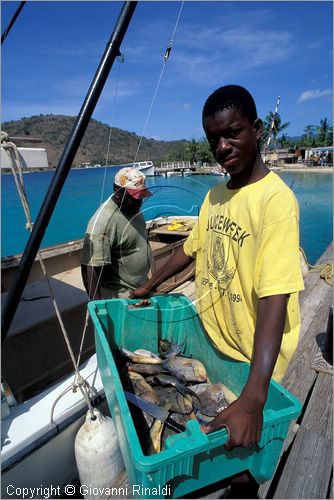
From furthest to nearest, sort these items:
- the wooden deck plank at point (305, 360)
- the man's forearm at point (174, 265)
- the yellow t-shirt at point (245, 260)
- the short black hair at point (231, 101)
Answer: the wooden deck plank at point (305, 360), the man's forearm at point (174, 265), the short black hair at point (231, 101), the yellow t-shirt at point (245, 260)

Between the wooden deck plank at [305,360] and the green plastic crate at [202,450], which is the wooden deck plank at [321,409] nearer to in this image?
the wooden deck plank at [305,360]

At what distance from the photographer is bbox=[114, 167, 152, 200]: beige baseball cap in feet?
9.55

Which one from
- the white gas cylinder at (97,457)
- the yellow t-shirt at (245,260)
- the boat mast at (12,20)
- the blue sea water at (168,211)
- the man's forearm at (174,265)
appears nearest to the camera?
the yellow t-shirt at (245,260)

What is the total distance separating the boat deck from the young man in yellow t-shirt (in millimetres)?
626

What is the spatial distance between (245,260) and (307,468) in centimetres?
142

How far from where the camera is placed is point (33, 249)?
153 centimetres

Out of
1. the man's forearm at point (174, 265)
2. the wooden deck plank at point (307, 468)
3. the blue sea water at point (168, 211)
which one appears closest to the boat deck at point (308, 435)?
the wooden deck plank at point (307, 468)

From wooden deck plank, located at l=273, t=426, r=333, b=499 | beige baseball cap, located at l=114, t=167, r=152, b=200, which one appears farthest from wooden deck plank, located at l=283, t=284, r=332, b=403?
beige baseball cap, located at l=114, t=167, r=152, b=200

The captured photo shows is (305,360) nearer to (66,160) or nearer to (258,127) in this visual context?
(258,127)

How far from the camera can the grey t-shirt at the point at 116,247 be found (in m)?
2.86

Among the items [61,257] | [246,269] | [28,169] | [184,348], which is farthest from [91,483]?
[61,257]

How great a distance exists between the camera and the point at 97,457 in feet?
5.51
